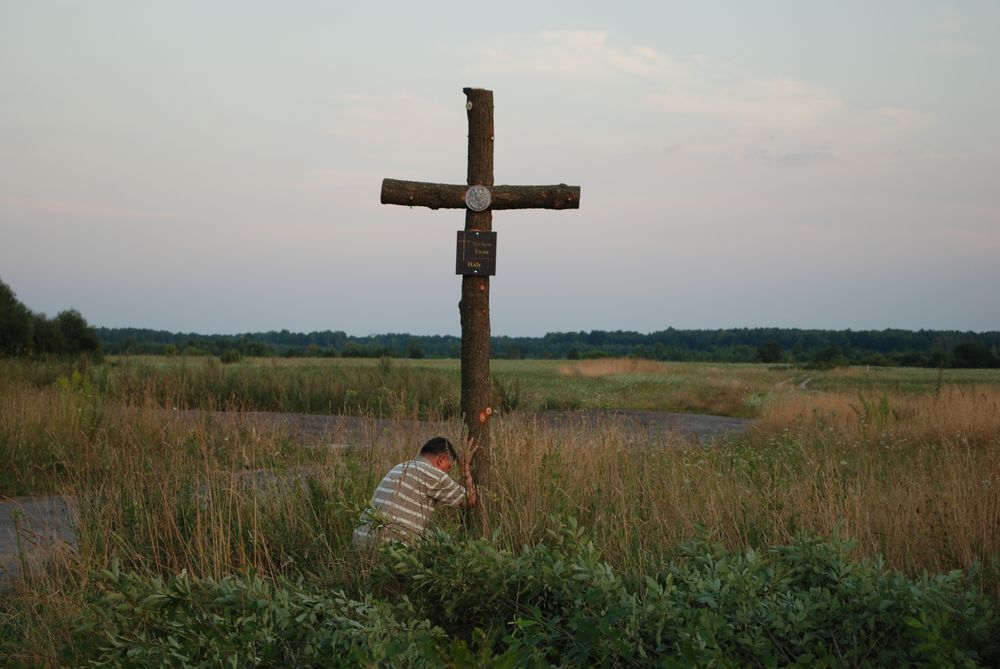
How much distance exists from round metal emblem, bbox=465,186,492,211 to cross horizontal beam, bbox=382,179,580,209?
0.12 feet

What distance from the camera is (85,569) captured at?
5148 mm

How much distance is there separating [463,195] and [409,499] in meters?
2.15

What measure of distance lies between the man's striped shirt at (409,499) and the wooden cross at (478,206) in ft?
2.01

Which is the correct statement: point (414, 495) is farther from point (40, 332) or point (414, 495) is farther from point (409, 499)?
point (40, 332)

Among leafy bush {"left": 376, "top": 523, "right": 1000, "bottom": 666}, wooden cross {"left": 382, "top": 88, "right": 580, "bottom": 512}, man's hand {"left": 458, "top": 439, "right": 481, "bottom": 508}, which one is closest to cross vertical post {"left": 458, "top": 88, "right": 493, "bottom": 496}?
wooden cross {"left": 382, "top": 88, "right": 580, "bottom": 512}

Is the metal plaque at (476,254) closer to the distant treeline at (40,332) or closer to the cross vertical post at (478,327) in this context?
the cross vertical post at (478,327)

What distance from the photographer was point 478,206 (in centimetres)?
627

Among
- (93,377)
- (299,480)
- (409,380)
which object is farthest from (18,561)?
(409,380)

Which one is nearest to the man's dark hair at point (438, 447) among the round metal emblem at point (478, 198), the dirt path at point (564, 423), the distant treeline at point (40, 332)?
the round metal emblem at point (478, 198)

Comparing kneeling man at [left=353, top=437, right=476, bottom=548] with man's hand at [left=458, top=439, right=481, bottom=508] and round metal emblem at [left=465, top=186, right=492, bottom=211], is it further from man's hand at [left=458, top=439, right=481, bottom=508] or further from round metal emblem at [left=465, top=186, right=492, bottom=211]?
round metal emblem at [left=465, top=186, right=492, bottom=211]

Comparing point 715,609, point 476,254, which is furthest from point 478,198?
point 715,609

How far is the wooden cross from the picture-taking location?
20.5ft

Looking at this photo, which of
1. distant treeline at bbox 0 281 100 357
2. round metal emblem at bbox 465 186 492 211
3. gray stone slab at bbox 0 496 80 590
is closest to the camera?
gray stone slab at bbox 0 496 80 590

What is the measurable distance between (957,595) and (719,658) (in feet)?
5.08
